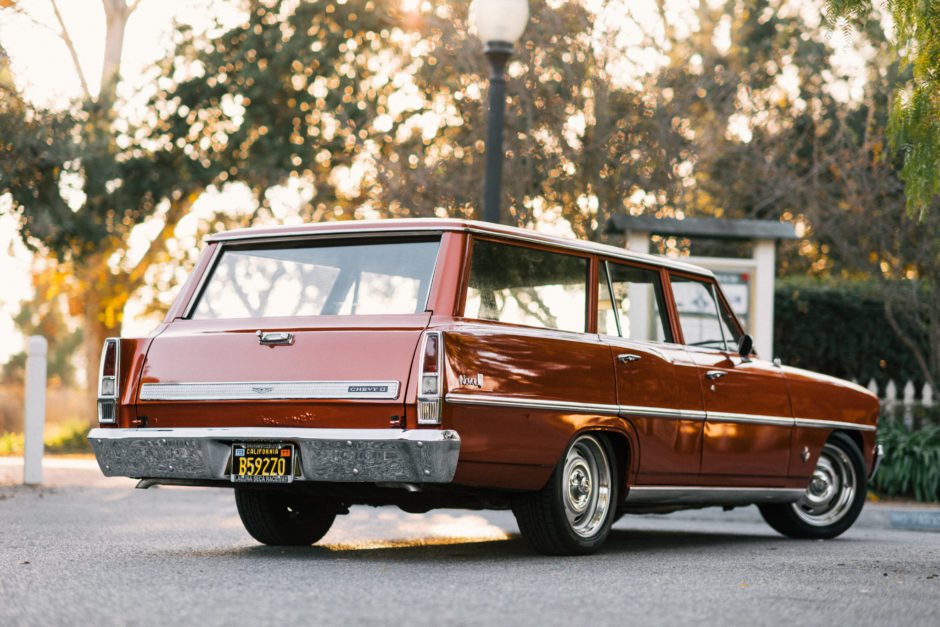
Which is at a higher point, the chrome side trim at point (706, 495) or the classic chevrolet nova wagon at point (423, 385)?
the classic chevrolet nova wagon at point (423, 385)

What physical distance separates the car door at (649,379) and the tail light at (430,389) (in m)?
1.53

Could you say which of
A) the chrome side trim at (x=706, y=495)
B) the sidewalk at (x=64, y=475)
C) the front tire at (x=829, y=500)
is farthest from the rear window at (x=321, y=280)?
the sidewalk at (x=64, y=475)

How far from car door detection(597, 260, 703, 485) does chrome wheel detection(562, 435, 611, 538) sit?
26 cm

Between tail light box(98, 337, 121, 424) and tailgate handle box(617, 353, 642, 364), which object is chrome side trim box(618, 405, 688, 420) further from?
tail light box(98, 337, 121, 424)

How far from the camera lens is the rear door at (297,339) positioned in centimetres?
646

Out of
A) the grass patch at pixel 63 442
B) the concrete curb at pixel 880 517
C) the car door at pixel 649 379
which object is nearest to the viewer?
the car door at pixel 649 379

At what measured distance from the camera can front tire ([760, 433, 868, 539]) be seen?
9.38 meters

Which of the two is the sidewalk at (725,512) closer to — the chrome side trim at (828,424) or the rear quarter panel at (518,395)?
the chrome side trim at (828,424)

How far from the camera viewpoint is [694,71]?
16938mm

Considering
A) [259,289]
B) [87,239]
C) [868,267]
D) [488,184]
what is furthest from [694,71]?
[259,289]

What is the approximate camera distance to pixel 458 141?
54.2 ft

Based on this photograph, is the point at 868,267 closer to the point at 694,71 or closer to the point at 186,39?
the point at 694,71

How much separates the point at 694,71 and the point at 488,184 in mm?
6540

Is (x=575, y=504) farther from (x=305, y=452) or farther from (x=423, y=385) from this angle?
(x=305, y=452)
